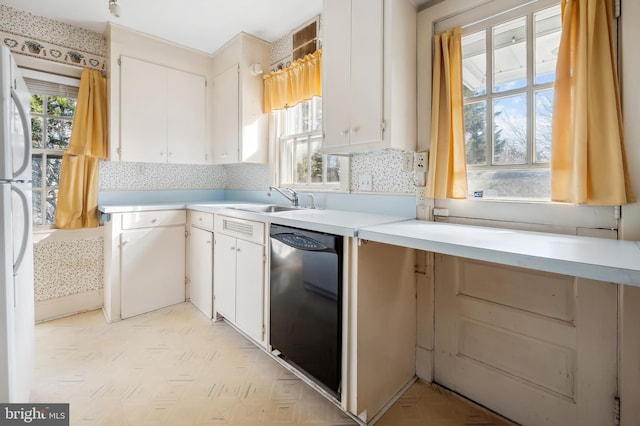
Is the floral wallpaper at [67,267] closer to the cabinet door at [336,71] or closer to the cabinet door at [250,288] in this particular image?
the cabinet door at [250,288]

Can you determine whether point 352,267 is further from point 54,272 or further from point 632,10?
point 54,272

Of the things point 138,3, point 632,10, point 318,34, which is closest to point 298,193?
point 318,34

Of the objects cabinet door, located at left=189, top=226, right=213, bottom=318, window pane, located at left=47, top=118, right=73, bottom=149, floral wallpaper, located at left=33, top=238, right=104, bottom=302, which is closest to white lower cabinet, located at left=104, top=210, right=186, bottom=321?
cabinet door, located at left=189, top=226, right=213, bottom=318

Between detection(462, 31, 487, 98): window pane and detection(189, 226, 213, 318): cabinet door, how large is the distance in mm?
2203

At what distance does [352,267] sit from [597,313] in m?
1.07

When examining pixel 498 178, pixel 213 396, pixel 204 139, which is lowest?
pixel 213 396

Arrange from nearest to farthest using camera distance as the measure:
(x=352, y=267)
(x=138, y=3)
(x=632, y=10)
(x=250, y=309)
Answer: (x=632, y=10) < (x=352, y=267) < (x=250, y=309) < (x=138, y=3)

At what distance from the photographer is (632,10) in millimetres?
1221

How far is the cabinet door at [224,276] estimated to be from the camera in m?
2.37

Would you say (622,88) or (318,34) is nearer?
(622,88)

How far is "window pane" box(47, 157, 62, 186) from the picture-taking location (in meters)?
2.78

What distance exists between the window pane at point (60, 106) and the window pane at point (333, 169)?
8.05 feet

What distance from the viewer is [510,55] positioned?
160cm

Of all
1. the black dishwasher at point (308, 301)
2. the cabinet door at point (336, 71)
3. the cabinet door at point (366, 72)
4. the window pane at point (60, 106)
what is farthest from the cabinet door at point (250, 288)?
the window pane at point (60, 106)
